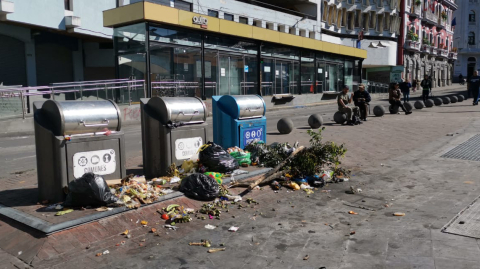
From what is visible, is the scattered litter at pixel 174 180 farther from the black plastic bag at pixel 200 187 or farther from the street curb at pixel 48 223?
the street curb at pixel 48 223

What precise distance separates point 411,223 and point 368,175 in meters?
2.69

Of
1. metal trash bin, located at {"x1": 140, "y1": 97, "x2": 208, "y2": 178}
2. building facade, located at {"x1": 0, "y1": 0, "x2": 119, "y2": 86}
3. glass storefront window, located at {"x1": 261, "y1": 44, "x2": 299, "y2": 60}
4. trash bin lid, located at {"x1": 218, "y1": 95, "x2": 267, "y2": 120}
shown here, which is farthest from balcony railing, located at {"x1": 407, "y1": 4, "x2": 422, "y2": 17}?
metal trash bin, located at {"x1": 140, "y1": 97, "x2": 208, "y2": 178}

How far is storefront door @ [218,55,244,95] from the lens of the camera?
26266 mm

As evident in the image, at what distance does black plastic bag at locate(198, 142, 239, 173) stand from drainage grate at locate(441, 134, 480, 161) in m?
5.38

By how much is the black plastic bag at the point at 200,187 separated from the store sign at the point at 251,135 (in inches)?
98.0

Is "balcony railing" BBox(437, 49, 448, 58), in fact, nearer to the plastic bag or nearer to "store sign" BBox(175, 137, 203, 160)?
the plastic bag

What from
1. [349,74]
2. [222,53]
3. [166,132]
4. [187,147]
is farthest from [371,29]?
[166,132]

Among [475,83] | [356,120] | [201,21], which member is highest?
[201,21]

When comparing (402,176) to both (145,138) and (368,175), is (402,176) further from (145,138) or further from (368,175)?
(145,138)

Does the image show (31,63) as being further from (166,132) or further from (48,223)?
(48,223)

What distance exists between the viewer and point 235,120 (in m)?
8.21

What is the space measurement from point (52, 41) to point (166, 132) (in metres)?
23.8

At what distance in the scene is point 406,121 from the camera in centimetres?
1670

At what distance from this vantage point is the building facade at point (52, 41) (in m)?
23.8
